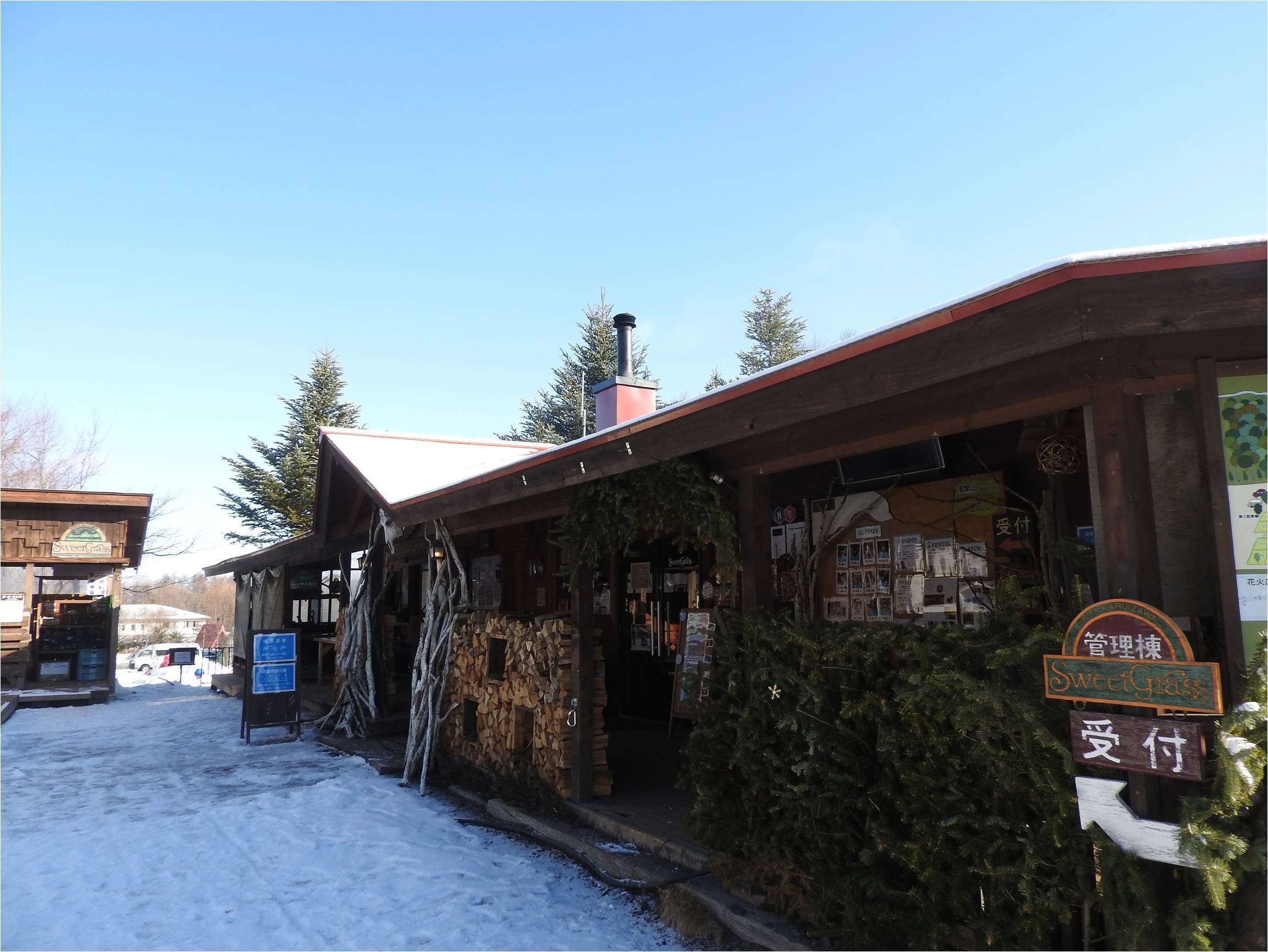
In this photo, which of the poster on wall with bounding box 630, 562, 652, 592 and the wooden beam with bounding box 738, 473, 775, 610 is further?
the poster on wall with bounding box 630, 562, 652, 592

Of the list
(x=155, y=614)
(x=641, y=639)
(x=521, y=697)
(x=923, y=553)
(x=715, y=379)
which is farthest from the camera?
(x=155, y=614)

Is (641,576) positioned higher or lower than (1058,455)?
lower

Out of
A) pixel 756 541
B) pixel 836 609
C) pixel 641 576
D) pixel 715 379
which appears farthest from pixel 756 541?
pixel 715 379

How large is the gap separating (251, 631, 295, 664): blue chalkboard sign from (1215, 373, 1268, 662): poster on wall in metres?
9.95

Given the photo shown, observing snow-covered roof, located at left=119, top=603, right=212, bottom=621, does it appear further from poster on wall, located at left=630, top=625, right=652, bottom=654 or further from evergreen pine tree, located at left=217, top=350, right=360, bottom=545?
poster on wall, located at left=630, top=625, right=652, bottom=654

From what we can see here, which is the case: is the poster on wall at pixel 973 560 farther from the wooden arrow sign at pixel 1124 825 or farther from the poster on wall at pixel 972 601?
the wooden arrow sign at pixel 1124 825

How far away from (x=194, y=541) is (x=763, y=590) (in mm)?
33936

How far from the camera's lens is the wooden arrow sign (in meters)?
2.60

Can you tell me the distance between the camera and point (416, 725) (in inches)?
309

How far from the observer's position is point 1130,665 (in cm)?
269

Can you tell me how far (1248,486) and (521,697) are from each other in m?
5.33

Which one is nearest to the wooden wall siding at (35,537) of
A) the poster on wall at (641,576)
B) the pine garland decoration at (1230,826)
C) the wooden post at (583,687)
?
the poster on wall at (641,576)

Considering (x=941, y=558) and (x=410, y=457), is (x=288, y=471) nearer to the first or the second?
(x=410, y=457)

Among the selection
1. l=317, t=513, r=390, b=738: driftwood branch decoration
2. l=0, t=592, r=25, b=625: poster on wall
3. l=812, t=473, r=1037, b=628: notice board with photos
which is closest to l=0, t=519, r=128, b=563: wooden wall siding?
l=0, t=592, r=25, b=625: poster on wall
